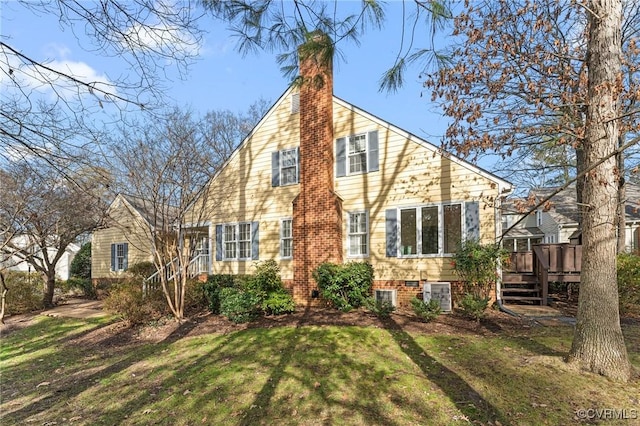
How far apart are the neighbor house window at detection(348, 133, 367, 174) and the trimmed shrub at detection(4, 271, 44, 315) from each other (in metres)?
13.1

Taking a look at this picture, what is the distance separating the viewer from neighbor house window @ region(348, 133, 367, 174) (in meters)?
11.6

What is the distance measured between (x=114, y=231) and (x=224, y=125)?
31.5ft

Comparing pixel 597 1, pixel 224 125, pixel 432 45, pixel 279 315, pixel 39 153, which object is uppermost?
pixel 224 125

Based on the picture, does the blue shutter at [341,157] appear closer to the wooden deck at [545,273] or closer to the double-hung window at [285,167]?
the double-hung window at [285,167]

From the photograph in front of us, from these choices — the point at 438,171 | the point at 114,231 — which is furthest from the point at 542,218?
the point at 114,231

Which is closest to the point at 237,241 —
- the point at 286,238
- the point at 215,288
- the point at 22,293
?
the point at 286,238

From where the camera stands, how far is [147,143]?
386 inches

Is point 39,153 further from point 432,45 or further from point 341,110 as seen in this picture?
point 341,110

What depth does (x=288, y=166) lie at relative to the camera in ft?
41.9

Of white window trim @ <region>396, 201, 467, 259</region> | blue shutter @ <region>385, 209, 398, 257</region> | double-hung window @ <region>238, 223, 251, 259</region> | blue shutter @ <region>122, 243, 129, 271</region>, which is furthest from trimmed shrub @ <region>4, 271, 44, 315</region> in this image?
white window trim @ <region>396, 201, 467, 259</region>

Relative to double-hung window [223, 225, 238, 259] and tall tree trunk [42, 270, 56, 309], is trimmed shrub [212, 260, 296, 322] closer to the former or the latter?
double-hung window [223, 225, 238, 259]

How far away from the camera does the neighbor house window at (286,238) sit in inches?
489

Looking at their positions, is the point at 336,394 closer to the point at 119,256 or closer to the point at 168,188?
the point at 168,188

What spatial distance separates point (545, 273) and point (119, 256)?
1931cm
